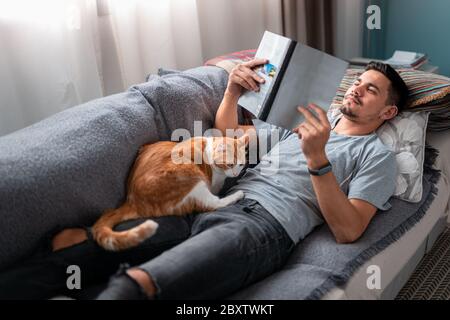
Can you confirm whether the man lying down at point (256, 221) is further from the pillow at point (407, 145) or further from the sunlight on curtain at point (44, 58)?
the sunlight on curtain at point (44, 58)

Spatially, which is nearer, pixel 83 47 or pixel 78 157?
pixel 78 157

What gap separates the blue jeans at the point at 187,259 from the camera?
1.10m

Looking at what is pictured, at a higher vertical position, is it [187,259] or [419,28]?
[419,28]

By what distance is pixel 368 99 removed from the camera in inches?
60.4

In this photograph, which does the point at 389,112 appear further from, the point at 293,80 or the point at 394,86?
the point at 293,80

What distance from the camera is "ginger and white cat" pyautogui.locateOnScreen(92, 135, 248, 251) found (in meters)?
1.21

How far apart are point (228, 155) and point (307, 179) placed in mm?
262

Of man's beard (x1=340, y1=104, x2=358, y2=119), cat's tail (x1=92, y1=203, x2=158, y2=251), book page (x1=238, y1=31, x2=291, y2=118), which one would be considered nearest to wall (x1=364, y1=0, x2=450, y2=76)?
man's beard (x1=340, y1=104, x2=358, y2=119)

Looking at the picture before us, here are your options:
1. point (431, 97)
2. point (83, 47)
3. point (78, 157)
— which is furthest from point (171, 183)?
point (431, 97)

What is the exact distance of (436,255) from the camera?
1756mm

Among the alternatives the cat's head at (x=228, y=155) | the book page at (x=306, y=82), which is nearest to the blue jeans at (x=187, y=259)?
the cat's head at (x=228, y=155)

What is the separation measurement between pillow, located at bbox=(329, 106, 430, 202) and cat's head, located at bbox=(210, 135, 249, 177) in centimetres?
45

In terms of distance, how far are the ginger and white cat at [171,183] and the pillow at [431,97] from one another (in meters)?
0.68

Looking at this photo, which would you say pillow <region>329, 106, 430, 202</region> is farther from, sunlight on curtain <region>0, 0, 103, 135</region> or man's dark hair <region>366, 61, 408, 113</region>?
sunlight on curtain <region>0, 0, 103, 135</region>
